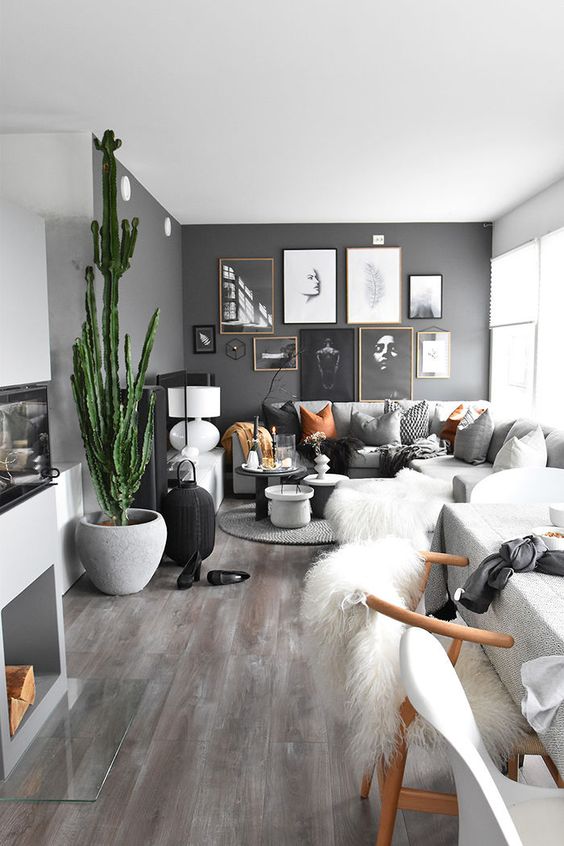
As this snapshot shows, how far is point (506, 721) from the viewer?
1612 mm

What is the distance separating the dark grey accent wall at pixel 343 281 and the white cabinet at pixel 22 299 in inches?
166

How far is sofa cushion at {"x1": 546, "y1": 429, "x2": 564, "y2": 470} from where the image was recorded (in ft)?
15.2

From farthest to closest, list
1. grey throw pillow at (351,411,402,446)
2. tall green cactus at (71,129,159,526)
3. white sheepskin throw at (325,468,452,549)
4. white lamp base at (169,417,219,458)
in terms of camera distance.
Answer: grey throw pillow at (351,411,402,446) → white lamp base at (169,417,219,458) → white sheepskin throw at (325,468,452,549) → tall green cactus at (71,129,159,526)

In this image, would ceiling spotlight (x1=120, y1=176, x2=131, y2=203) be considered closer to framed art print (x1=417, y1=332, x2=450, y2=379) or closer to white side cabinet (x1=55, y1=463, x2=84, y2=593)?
white side cabinet (x1=55, y1=463, x2=84, y2=593)

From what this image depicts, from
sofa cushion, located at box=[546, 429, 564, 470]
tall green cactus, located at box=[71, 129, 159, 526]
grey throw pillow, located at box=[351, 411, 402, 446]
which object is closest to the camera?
tall green cactus, located at box=[71, 129, 159, 526]

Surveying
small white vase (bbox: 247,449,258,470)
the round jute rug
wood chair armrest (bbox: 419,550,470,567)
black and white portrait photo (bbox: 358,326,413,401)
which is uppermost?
black and white portrait photo (bbox: 358,326,413,401)

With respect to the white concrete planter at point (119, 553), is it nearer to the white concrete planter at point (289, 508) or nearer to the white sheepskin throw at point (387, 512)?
the white sheepskin throw at point (387, 512)

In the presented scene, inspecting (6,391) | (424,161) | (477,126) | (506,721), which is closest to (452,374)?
(424,161)

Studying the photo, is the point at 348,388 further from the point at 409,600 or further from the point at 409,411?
the point at 409,600

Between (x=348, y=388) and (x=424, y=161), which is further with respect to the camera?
(x=348, y=388)

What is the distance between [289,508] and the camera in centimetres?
523

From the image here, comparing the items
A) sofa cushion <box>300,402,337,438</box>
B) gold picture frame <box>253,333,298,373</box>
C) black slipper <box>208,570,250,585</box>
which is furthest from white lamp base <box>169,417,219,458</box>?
black slipper <box>208,570,250,585</box>

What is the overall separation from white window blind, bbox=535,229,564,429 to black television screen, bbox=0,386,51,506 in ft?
12.6

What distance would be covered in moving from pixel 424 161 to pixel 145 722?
399cm
